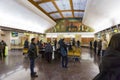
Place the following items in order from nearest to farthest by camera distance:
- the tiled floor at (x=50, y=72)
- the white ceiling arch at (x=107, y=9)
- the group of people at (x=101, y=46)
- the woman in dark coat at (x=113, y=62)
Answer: the woman in dark coat at (x=113, y=62)
the tiled floor at (x=50, y=72)
the white ceiling arch at (x=107, y=9)
the group of people at (x=101, y=46)

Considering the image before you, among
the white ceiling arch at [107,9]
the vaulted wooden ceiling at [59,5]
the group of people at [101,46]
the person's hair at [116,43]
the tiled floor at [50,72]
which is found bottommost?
the tiled floor at [50,72]

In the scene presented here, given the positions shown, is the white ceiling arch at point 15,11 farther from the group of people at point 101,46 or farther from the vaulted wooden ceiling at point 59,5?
the group of people at point 101,46

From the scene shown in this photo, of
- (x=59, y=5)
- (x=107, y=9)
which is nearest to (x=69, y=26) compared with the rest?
(x=59, y=5)

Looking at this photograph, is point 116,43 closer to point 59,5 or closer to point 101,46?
point 101,46

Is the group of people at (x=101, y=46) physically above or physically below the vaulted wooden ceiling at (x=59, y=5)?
below

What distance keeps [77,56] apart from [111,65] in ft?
35.0

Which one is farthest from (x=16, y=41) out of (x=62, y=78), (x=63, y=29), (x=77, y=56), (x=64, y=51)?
(x=62, y=78)

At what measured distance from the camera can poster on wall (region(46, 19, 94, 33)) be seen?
104ft

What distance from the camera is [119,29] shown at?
1250 cm

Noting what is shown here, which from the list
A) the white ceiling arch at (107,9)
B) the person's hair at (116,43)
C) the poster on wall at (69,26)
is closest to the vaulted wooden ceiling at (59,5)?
the white ceiling arch at (107,9)

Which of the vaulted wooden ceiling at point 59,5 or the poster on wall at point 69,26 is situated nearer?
the vaulted wooden ceiling at point 59,5

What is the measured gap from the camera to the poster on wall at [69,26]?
31.8 m

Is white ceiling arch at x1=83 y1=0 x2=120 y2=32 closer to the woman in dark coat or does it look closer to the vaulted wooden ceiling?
the vaulted wooden ceiling

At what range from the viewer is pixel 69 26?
32438 mm
